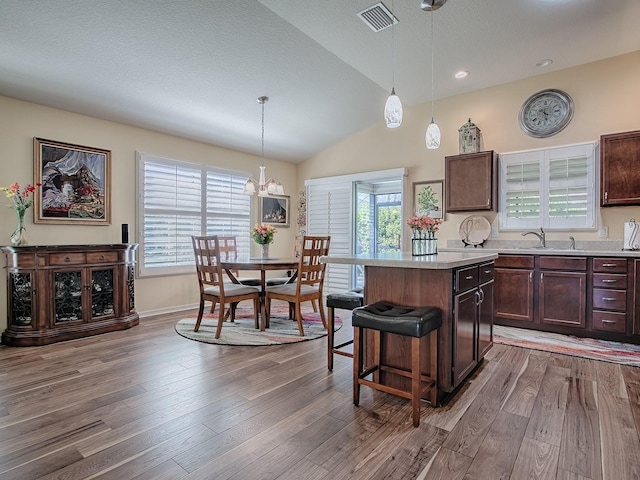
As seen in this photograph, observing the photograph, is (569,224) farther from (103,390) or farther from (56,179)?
(56,179)

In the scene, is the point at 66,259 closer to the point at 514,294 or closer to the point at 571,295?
the point at 514,294

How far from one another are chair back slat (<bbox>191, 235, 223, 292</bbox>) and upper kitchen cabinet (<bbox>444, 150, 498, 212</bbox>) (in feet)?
10.1

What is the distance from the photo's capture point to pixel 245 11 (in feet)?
10.0

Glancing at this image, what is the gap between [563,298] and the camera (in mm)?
3850

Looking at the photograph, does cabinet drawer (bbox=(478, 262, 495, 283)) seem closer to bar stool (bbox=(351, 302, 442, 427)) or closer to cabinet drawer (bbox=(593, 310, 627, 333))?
bar stool (bbox=(351, 302, 442, 427))

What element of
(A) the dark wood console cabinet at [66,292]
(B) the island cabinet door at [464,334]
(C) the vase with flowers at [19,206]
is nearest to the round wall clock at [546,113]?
(B) the island cabinet door at [464,334]

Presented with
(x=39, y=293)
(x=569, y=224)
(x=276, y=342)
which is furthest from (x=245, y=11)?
(x=569, y=224)

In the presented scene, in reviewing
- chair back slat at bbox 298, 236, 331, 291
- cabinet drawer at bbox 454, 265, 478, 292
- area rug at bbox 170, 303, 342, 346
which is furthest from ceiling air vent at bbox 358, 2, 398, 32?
area rug at bbox 170, 303, 342, 346

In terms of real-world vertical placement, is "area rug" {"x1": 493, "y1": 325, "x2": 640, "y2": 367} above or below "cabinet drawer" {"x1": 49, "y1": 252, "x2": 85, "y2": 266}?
below

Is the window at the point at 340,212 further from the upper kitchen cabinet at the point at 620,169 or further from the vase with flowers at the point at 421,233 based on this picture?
the vase with flowers at the point at 421,233

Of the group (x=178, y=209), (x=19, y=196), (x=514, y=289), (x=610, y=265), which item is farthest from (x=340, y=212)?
(x=19, y=196)

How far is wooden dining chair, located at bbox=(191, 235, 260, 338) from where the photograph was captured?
3688 millimetres

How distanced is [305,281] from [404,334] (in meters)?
2.00

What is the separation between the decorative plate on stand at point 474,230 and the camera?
15.6ft
